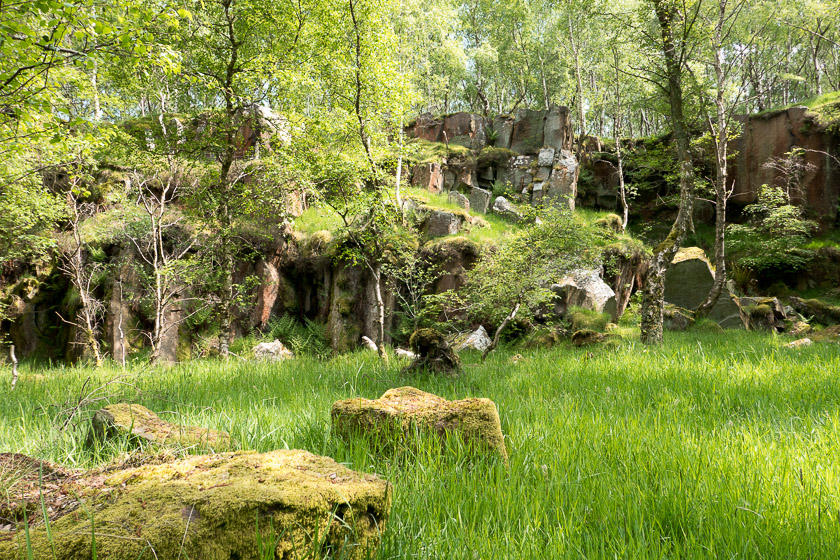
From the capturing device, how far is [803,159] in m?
21.0

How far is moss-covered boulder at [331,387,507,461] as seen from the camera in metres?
2.51

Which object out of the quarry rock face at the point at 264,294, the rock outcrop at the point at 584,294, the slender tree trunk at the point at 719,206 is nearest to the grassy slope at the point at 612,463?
the slender tree trunk at the point at 719,206

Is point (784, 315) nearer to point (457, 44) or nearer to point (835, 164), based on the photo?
point (835, 164)

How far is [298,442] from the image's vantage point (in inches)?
107

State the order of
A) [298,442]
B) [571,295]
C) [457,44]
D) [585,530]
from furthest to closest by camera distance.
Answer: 1. [457,44]
2. [571,295]
3. [298,442]
4. [585,530]

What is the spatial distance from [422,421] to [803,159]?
28143 millimetres

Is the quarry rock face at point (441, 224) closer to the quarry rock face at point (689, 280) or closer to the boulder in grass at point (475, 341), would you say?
the boulder in grass at point (475, 341)

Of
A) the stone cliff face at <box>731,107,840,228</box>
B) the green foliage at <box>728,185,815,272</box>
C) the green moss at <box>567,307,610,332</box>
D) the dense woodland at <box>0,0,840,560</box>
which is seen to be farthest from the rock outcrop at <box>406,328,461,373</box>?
the stone cliff face at <box>731,107,840,228</box>

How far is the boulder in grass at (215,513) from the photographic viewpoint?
1.12 metres

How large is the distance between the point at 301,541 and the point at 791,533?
1950 mm

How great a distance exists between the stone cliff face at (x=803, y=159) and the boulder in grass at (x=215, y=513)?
26.1 metres

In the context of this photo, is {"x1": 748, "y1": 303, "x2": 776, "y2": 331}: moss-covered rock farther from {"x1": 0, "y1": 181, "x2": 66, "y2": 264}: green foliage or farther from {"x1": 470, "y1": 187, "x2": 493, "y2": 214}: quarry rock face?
{"x1": 0, "y1": 181, "x2": 66, "y2": 264}: green foliage

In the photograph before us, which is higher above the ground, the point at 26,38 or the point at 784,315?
the point at 26,38

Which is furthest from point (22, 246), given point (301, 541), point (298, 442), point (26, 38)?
point (301, 541)
